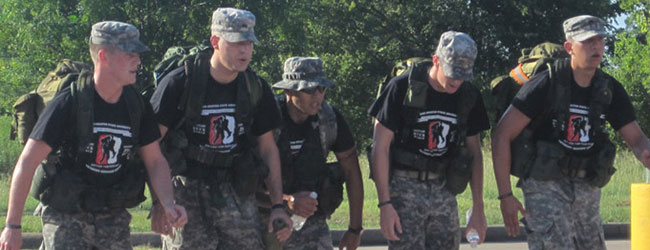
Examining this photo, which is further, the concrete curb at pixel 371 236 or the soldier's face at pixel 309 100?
the concrete curb at pixel 371 236

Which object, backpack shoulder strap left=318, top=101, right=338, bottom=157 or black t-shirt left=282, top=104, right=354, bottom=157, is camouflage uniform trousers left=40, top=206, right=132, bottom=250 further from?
backpack shoulder strap left=318, top=101, right=338, bottom=157

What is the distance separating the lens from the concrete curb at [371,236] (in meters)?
10.8

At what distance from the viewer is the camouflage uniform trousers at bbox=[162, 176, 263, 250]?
579 centimetres

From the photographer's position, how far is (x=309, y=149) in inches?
250

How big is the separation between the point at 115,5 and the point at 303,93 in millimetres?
17080

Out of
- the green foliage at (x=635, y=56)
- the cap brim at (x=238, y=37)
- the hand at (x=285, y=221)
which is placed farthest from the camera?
the green foliage at (x=635, y=56)

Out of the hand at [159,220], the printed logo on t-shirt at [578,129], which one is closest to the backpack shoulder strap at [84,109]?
the hand at [159,220]

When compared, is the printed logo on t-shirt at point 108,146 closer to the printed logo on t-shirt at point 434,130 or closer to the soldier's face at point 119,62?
the soldier's face at point 119,62

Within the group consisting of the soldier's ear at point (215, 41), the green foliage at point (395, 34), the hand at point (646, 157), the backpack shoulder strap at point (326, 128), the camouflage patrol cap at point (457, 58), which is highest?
the green foliage at point (395, 34)

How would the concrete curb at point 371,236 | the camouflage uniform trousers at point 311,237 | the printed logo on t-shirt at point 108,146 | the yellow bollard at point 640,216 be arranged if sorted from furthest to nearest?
the concrete curb at point 371,236 → the yellow bollard at point 640,216 → the camouflage uniform trousers at point 311,237 → the printed logo on t-shirt at point 108,146

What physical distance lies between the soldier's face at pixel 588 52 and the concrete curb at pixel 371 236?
5547 mm

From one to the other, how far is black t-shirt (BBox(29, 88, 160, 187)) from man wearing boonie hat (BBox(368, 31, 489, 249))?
145 cm

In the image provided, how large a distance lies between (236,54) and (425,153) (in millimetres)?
1362

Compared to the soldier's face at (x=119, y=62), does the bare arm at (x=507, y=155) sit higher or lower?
lower
